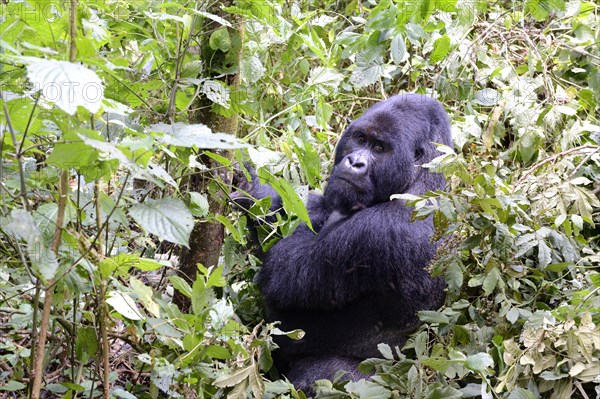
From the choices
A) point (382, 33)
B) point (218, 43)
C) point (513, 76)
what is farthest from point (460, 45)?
point (218, 43)

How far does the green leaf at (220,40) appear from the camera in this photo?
10.2 ft

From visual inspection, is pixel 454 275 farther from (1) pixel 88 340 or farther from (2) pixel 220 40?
(1) pixel 88 340

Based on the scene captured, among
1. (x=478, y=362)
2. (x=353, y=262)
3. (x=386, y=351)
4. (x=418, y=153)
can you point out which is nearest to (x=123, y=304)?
(x=386, y=351)

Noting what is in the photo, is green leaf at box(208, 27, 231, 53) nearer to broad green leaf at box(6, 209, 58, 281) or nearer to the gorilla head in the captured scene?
the gorilla head

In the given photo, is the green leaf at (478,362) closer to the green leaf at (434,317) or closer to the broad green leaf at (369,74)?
the green leaf at (434,317)

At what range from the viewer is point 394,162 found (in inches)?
155

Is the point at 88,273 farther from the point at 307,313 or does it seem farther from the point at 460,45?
the point at 460,45

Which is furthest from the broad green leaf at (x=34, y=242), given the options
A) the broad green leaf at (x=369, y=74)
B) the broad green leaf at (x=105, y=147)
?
the broad green leaf at (x=369, y=74)

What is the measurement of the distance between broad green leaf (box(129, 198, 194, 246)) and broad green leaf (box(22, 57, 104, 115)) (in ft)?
1.18

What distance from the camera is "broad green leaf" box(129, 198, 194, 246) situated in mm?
1946

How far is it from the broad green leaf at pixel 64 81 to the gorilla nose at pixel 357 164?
2279 millimetres

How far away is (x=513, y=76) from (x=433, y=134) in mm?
976

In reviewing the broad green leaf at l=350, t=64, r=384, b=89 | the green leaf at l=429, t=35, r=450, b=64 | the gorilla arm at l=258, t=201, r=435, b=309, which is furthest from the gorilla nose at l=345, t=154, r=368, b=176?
the green leaf at l=429, t=35, r=450, b=64

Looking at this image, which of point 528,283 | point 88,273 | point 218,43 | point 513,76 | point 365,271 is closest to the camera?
point 88,273
